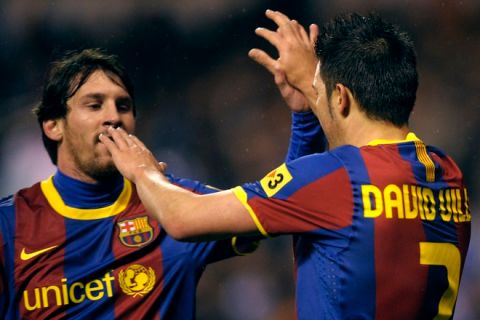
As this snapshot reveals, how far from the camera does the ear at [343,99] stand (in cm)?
291

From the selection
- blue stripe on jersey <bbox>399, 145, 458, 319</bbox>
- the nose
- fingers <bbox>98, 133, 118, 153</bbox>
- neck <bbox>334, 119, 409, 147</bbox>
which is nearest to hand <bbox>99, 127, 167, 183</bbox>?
fingers <bbox>98, 133, 118, 153</bbox>

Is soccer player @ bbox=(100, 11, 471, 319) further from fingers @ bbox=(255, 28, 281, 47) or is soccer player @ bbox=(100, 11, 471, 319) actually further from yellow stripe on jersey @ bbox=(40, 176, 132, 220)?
yellow stripe on jersey @ bbox=(40, 176, 132, 220)

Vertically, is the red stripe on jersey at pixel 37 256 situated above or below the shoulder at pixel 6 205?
below

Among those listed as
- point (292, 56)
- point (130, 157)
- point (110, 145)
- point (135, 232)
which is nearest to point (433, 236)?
point (292, 56)

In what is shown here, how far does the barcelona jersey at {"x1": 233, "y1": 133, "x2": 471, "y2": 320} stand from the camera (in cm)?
277

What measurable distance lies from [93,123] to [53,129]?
332 mm

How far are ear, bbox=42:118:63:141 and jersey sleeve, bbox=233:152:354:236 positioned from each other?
4.74 feet

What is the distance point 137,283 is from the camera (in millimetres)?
3523

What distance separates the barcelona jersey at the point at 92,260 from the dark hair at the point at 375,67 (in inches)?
41.7

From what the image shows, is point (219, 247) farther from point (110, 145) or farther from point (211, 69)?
point (211, 69)

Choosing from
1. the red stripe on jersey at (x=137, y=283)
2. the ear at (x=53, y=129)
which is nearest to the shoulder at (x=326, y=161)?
the red stripe on jersey at (x=137, y=283)

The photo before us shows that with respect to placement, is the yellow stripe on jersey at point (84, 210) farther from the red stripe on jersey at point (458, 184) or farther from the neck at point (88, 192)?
the red stripe on jersey at point (458, 184)

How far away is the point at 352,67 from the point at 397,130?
263 mm

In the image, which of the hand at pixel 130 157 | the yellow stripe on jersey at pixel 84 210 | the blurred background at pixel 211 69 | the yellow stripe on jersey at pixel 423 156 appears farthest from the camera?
the blurred background at pixel 211 69
